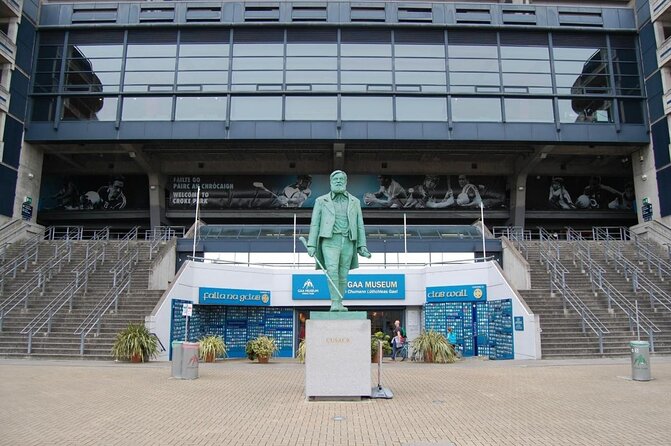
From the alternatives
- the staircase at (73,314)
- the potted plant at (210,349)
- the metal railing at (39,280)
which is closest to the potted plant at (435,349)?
the potted plant at (210,349)

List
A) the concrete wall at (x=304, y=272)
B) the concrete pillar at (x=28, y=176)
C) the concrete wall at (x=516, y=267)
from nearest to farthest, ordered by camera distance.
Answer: the concrete wall at (x=304, y=272)
the concrete wall at (x=516, y=267)
the concrete pillar at (x=28, y=176)

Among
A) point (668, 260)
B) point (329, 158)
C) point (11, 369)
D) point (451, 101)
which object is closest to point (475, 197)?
point (451, 101)

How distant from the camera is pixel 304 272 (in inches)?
989

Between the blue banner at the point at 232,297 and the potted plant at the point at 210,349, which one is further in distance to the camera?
the blue banner at the point at 232,297

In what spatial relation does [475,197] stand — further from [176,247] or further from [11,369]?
[11,369]

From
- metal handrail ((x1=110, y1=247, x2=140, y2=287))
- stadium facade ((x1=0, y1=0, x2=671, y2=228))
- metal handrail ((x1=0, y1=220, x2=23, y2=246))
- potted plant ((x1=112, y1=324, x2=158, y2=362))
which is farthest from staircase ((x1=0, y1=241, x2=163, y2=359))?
stadium facade ((x1=0, y1=0, x2=671, y2=228))

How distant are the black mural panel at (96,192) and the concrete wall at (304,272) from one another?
1866 centimetres

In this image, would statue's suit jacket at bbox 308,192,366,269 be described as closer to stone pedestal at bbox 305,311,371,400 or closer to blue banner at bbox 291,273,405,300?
stone pedestal at bbox 305,311,371,400

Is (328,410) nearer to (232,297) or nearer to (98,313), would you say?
(98,313)

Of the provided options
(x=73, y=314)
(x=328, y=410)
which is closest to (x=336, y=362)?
(x=328, y=410)

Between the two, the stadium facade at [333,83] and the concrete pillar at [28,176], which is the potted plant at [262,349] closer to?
the stadium facade at [333,83]

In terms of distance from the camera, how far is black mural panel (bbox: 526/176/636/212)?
3956 centimetres

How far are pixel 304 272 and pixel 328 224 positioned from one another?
15344 millimetres

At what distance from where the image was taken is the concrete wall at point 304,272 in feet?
71.2
